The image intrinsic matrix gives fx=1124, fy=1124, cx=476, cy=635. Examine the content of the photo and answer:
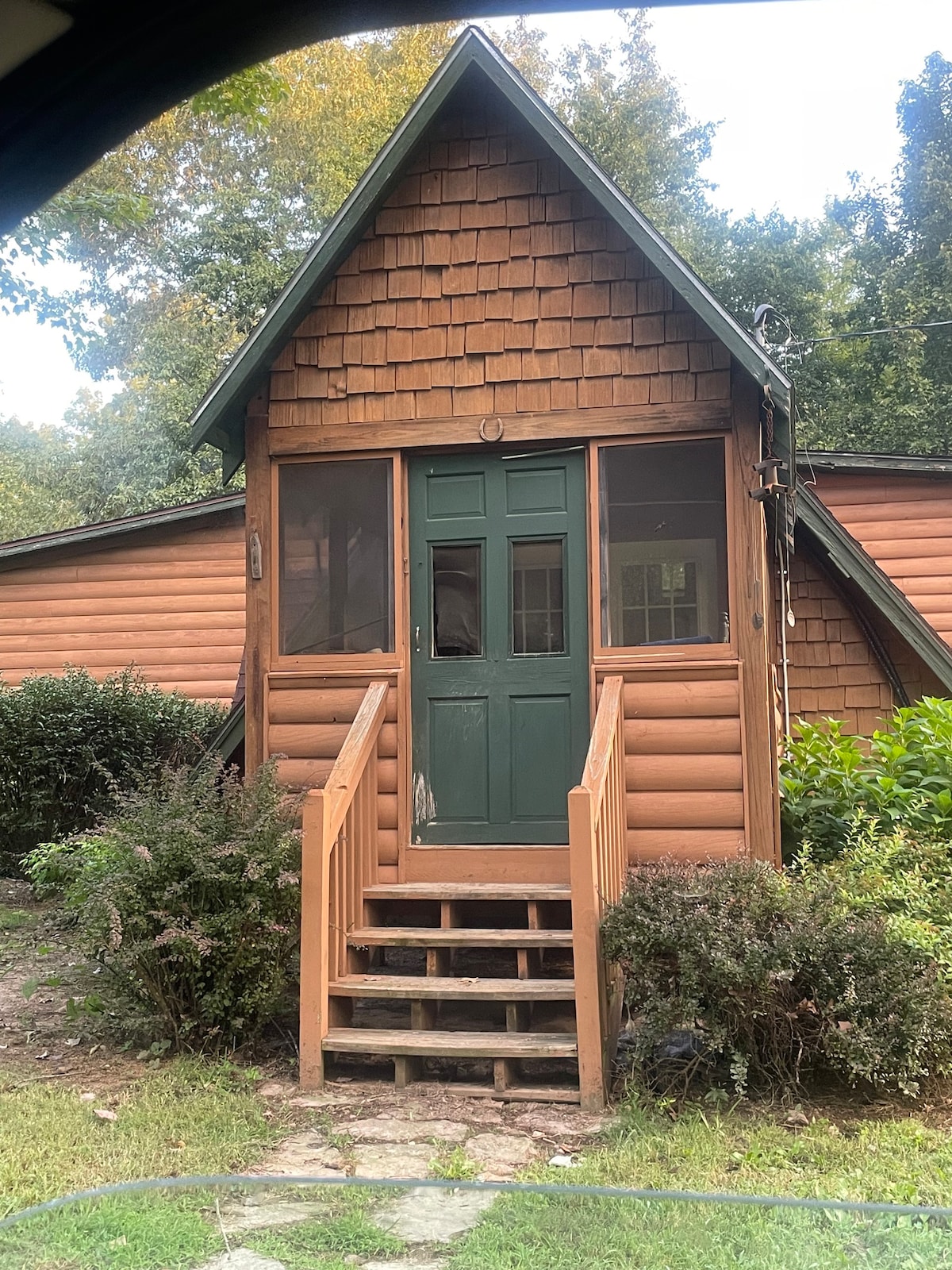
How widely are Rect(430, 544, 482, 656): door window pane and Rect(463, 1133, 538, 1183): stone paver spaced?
293cm

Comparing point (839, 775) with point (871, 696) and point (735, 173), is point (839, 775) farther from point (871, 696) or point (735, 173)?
point (735, 173)

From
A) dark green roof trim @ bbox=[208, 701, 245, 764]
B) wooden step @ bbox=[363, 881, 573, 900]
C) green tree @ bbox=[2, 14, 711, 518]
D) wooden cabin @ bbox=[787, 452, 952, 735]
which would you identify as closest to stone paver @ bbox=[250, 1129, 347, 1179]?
wooden step @ bbox=[363, 881, 573, 900]

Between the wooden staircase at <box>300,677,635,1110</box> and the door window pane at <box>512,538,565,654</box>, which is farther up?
the door window pane at <box>512,538,565,654</box>

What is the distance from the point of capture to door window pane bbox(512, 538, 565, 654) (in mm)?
6703

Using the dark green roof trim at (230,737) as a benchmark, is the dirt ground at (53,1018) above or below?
below

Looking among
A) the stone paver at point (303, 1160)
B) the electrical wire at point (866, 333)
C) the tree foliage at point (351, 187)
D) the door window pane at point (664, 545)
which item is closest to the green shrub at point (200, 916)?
the stone paver at point (303, 1160)

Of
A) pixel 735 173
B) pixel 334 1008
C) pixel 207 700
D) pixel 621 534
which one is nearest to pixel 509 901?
pixel 334 1008

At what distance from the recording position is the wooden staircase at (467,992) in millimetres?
5160

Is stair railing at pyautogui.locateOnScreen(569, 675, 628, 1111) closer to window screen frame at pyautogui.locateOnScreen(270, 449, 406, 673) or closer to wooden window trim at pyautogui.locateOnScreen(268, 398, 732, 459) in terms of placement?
window screen frame at pyautogui.locateOnScreen(270, 449, 406, 673)

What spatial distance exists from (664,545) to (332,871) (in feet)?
8.70

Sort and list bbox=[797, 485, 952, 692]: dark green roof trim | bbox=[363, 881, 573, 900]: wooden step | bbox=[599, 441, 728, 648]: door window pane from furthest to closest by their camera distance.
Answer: bbox=[797, 485, 952, 692]: dark green roof trim → bbox=[599, 441, 728, 648]: door window pane → bbox=[363, 881, 573, 900]: wooden step

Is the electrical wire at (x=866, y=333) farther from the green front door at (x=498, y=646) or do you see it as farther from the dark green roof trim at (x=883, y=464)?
the green front door at (x=498, y=646)

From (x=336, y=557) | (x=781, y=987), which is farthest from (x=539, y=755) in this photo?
(x=781, y=987)

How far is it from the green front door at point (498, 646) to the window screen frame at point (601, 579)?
0.34 ft
